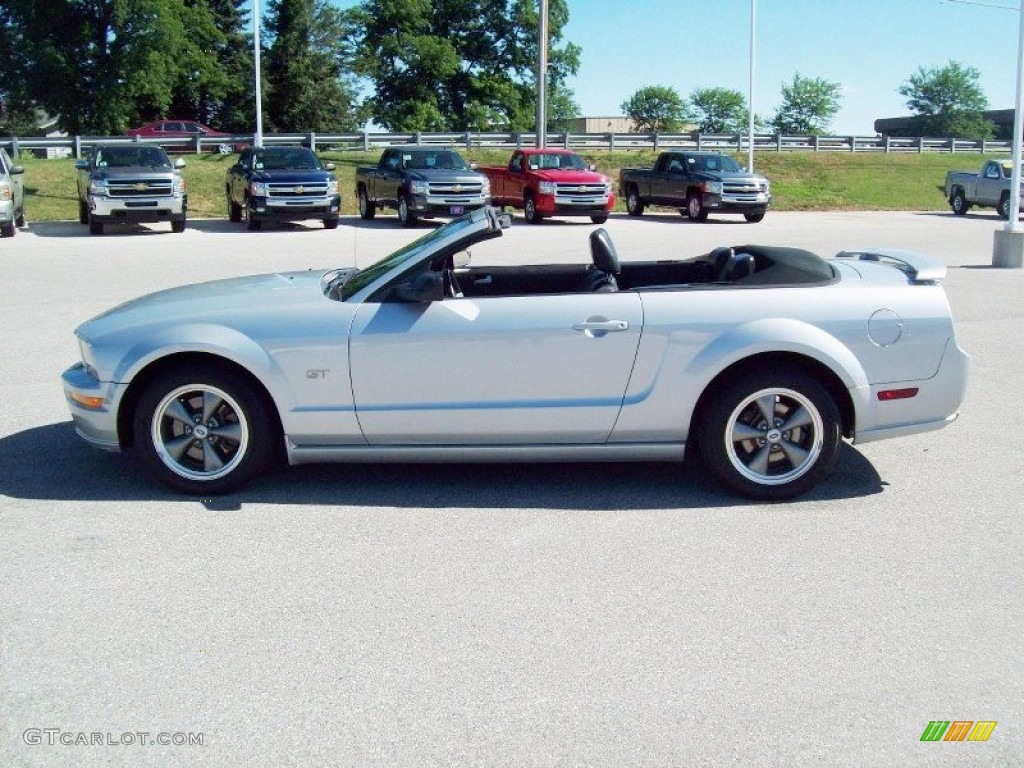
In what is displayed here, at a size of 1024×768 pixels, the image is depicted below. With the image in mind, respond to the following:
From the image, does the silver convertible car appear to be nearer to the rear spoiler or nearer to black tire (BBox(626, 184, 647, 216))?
the rear spoiler

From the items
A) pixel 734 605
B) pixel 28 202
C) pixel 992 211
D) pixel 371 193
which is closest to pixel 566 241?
pixel 371 193

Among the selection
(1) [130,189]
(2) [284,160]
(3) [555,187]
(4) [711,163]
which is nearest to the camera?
(1) [130,189]

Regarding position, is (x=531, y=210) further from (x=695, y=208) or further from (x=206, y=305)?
(x=206, y=305)

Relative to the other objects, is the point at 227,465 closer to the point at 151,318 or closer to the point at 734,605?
the point at 151,318

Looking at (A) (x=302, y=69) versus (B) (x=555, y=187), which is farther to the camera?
(A) (x=302, y=69)

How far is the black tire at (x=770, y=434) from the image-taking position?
18.8 ft

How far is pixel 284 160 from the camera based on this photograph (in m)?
25.3

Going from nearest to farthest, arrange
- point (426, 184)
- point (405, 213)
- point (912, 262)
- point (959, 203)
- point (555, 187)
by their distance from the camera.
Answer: point (912, 262), point (426, 184), point (405, 213), point (555, 187), point (959, 203)

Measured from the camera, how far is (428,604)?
4500 mm

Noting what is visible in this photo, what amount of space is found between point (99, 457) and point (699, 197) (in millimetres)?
24814

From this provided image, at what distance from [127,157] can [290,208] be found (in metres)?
3.60

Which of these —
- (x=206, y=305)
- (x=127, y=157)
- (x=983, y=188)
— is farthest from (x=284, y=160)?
(x=206, y=305)

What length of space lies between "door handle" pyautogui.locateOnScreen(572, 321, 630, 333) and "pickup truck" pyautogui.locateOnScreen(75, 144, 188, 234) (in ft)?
64.0

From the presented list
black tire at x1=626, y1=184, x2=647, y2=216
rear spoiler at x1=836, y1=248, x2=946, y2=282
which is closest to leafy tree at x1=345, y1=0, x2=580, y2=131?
black tire at x1=626, y1=184, x2=647, y2=216
